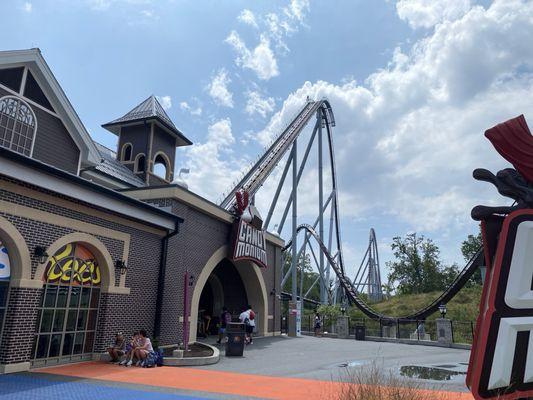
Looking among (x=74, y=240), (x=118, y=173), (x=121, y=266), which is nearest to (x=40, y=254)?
(x=74, y=240)

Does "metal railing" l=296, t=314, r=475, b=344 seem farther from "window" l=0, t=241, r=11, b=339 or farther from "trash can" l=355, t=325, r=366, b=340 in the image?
"window" l=0, t=241, r=11, b=339

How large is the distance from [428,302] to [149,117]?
39.3m

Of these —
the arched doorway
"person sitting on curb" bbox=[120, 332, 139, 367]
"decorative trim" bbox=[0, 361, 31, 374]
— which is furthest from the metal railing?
"decorative trim" bbox=[0, 361, 31, 374]

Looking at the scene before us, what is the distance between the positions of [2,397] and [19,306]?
2820 mm

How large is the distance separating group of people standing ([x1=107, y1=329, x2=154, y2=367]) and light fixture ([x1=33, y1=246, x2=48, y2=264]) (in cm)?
330

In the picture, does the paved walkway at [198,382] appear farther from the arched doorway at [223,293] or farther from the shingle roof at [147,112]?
the shingle roof at [147,112]

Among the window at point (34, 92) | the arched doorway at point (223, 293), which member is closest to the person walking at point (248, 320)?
the arched doorway at point (223, 293)

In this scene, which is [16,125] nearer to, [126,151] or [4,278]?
Answer: [4,278]

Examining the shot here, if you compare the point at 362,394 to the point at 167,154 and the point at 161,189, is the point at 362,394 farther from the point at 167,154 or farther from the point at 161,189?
the point at 167,154

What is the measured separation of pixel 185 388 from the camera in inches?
346

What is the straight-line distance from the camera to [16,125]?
13094 millimetres

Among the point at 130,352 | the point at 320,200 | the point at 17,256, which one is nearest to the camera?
the point at 17,256

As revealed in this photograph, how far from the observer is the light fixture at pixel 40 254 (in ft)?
33.5

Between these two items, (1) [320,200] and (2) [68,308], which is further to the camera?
(1) [320,200]
